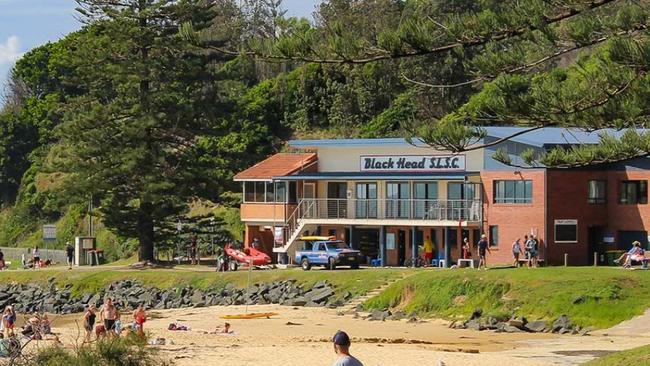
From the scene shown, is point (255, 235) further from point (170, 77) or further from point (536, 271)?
point (536, 271)

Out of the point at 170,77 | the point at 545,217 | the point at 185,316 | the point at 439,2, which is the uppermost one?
the point at 439,2

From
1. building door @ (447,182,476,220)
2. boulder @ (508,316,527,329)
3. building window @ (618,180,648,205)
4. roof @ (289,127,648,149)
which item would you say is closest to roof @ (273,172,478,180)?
building door @ (447,182,476,220)

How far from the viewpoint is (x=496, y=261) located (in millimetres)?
52812

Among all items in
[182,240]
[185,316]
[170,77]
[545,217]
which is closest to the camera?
[185,316]

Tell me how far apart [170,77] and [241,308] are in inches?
550

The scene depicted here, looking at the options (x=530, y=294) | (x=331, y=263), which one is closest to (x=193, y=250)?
(x=331, y=263)

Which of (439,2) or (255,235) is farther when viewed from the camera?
(439,2)

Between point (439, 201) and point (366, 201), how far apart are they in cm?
377

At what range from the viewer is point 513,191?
5253 centimetres

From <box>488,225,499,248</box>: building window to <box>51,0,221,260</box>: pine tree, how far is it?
13842mm

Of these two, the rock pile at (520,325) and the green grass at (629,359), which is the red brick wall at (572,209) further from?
the green grass at (629,359)

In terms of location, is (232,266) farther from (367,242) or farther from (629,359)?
(629,359)

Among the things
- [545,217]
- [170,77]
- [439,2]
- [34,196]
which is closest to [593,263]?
[545,217]

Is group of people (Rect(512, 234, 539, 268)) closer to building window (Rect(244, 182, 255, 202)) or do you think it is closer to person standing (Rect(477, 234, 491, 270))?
person standing (Rect(477, 234, 491, 270))
